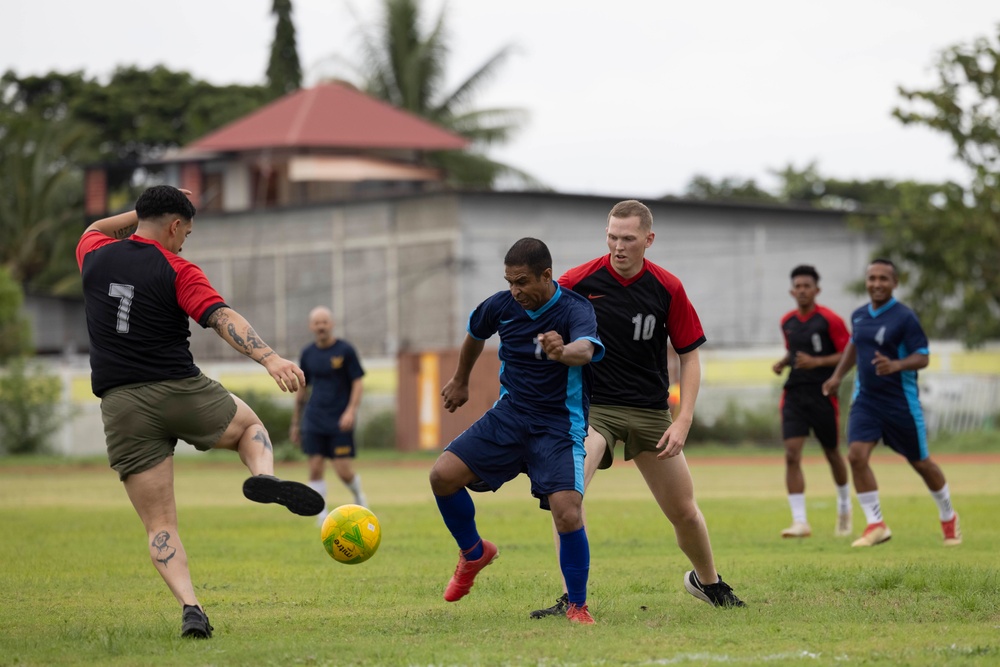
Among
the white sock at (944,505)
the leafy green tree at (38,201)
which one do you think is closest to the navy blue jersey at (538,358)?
the white sock at (944,505)

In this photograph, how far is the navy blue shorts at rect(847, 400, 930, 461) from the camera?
1281cm

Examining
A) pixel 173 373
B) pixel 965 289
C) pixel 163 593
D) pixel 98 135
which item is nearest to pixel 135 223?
pixel 173 373

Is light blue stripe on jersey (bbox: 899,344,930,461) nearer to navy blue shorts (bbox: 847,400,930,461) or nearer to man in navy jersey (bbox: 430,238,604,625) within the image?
navy blue shorts (bbox: 847,400,930,461)

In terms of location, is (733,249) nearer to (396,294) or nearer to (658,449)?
(396,294)

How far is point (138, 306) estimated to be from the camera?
7.61m

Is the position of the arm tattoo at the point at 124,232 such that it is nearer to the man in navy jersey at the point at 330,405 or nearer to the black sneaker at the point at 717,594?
the black sneaker at the point at 717,594

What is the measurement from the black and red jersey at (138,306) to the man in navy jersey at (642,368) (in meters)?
2.28

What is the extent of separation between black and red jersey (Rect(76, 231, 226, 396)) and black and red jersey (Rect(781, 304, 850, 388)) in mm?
8082

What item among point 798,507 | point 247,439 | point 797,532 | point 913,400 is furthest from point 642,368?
point 798,507

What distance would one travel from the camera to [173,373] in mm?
7715

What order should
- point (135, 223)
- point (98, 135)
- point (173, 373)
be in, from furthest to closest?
point (98, 135) → point (135, 223) → point (173, 373)

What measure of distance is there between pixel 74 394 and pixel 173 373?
29.3 metres

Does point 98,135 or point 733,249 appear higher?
point 98,135

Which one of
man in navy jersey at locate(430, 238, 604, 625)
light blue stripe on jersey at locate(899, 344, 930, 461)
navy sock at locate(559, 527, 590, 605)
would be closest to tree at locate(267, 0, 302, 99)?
light blue stripe on jersey at locate(899, 344, 930, 461)
